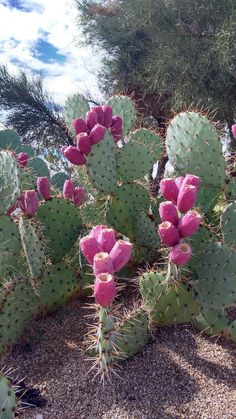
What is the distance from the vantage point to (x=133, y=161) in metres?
3.61

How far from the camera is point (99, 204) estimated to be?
359 cm

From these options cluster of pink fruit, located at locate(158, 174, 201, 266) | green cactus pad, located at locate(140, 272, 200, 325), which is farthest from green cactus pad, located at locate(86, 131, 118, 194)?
cluster of pink fruit, located at locate(158, 174, 201, 266)

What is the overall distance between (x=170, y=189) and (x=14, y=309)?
1.10m

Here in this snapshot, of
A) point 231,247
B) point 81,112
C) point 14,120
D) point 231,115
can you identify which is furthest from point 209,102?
point 231,247

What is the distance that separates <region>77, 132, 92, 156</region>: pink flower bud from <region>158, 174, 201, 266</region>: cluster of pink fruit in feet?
2.82

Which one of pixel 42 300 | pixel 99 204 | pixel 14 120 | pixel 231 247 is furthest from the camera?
pixel 14 120

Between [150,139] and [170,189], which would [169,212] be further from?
[150,139]

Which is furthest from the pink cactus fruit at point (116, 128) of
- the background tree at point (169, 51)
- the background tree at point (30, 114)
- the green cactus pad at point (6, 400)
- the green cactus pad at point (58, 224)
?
the background tree at point (30, 114)

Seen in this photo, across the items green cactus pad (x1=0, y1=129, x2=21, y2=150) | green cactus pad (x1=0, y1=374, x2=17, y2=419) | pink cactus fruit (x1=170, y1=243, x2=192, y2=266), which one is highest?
pink cactus fruit (x1=170, y1=243, x2=192, y2=266)

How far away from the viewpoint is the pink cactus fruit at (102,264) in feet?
5.93

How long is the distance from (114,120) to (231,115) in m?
10.4

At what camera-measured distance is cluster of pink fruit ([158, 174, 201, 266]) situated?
6.89ft

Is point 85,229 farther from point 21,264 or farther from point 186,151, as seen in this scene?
point 186,151

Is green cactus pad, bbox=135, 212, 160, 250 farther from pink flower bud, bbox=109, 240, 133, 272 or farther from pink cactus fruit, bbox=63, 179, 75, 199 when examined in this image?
pink flower bud, bbox=109, 240, 133, 272
